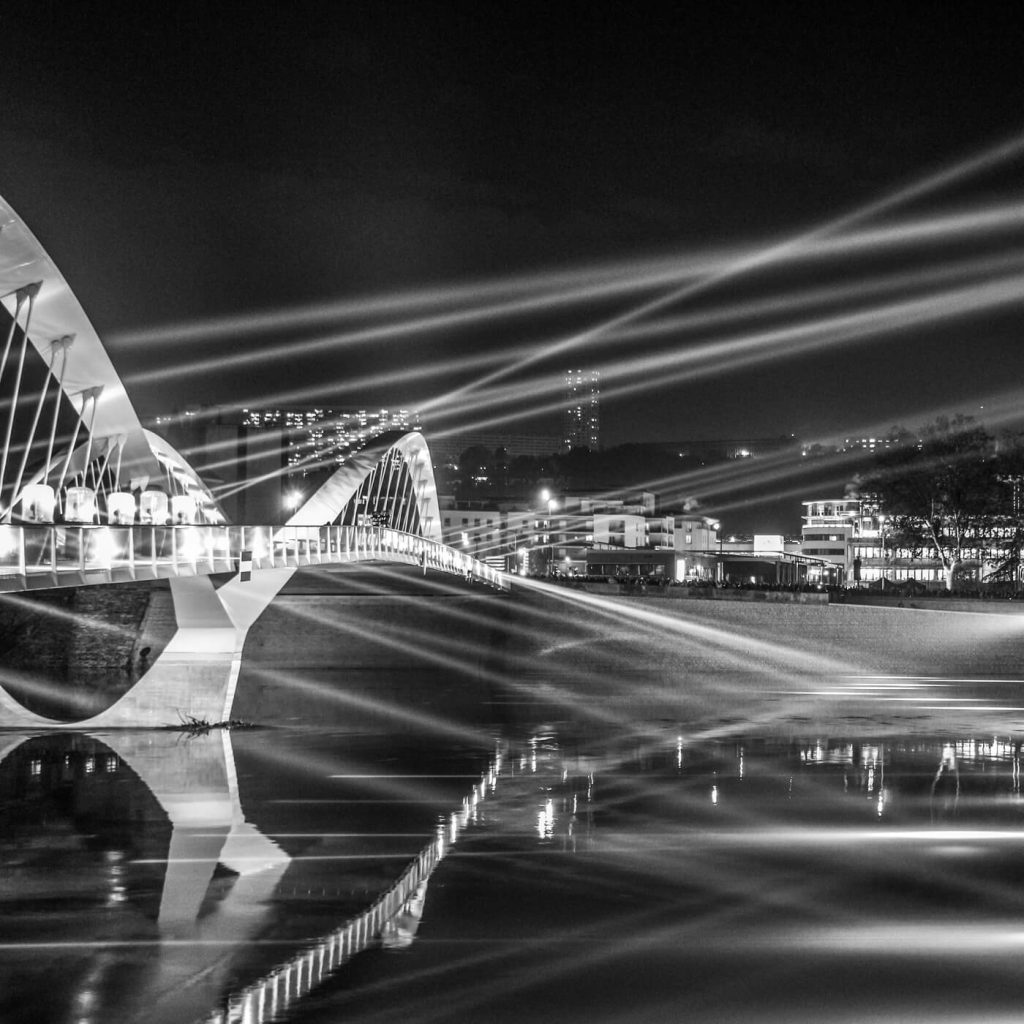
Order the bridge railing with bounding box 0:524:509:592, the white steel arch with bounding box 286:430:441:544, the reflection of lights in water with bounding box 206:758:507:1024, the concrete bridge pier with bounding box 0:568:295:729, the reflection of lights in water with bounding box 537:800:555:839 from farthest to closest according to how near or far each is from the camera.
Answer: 1. the white steel arch with bounding box 286:430:441:544
2. the concrete bridge pier with bounding box 0:568:295:729
3. the reflection of lights in water with bounding box 537:800:555:839
4. the bridge railing with bounding box 0:524:509:592
5. the reflection of lights in water with bounding box 206:758:507:1024

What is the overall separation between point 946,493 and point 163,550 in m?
58.1

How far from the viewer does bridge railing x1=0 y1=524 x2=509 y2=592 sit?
20.0 metres

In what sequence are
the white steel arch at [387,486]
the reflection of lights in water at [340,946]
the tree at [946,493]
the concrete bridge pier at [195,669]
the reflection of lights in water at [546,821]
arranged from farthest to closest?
1. the tree at [946,493]
2. the white steel arch at [387,486]
3. the concrete bridge pier at [195,669]
4. the reflection of lights in water at [546,821]
5. the reflection of lights in water at [340,946]

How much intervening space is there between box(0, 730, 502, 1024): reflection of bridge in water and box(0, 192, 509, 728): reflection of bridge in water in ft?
13.4

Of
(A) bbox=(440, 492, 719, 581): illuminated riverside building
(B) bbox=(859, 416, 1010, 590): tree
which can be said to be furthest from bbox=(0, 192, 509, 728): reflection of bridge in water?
(A) bbox=(440, 492, 719, 581): illuminated riverside building

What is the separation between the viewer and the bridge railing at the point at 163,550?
20.0 meters

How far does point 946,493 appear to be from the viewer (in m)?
75.2

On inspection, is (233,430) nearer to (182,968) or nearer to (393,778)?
(393,778)

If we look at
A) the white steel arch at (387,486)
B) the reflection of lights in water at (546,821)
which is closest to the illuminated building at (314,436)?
the white steel arch at (387,486)

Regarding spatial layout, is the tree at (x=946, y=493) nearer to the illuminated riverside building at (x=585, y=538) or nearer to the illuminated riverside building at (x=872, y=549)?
the illuminated riverside building at (x=872, y=549)

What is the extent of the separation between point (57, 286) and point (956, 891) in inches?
770

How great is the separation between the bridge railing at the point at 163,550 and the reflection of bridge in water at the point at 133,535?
32 mm

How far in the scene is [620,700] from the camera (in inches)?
1741

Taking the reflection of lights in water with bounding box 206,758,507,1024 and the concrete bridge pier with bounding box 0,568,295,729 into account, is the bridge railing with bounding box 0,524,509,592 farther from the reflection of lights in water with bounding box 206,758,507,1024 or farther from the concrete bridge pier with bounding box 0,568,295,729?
the reflection of lights in water with bounding box 206,758,507,1024
